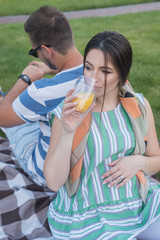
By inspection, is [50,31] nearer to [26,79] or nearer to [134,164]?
[26,79]

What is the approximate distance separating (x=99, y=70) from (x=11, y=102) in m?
1.33

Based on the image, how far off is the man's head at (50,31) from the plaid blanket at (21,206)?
133 centimetres

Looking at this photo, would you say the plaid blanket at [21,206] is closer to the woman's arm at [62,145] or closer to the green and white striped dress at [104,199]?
the green and white striped dress at [104,199]

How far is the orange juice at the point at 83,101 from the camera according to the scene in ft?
6.01

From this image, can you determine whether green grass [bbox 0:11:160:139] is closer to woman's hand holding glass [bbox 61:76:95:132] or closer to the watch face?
the watch face

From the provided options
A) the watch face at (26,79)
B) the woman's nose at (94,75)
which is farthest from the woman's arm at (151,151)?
the watch face at (26,79)

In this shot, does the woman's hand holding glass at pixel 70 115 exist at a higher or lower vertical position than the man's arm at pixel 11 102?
higher

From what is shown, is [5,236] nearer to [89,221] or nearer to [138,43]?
[89,221]

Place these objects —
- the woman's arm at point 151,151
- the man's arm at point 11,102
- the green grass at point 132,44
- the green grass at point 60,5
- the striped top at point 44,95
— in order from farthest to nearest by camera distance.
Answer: the green grass at point 60,5, the green grass at point 132,44, the man's arm at point 11,102, the striped top at point 44,95, the woman's arm at point 151,151

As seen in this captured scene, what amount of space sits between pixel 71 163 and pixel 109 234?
0.50 m

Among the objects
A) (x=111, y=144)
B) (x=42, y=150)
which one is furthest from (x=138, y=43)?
(x=111, y=144)

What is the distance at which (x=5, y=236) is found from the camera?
2713 millimetres

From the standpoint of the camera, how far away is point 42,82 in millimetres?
2686

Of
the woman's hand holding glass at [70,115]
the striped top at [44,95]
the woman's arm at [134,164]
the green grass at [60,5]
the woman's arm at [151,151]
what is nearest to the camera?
the woman's hand holding glass at [70,115]
